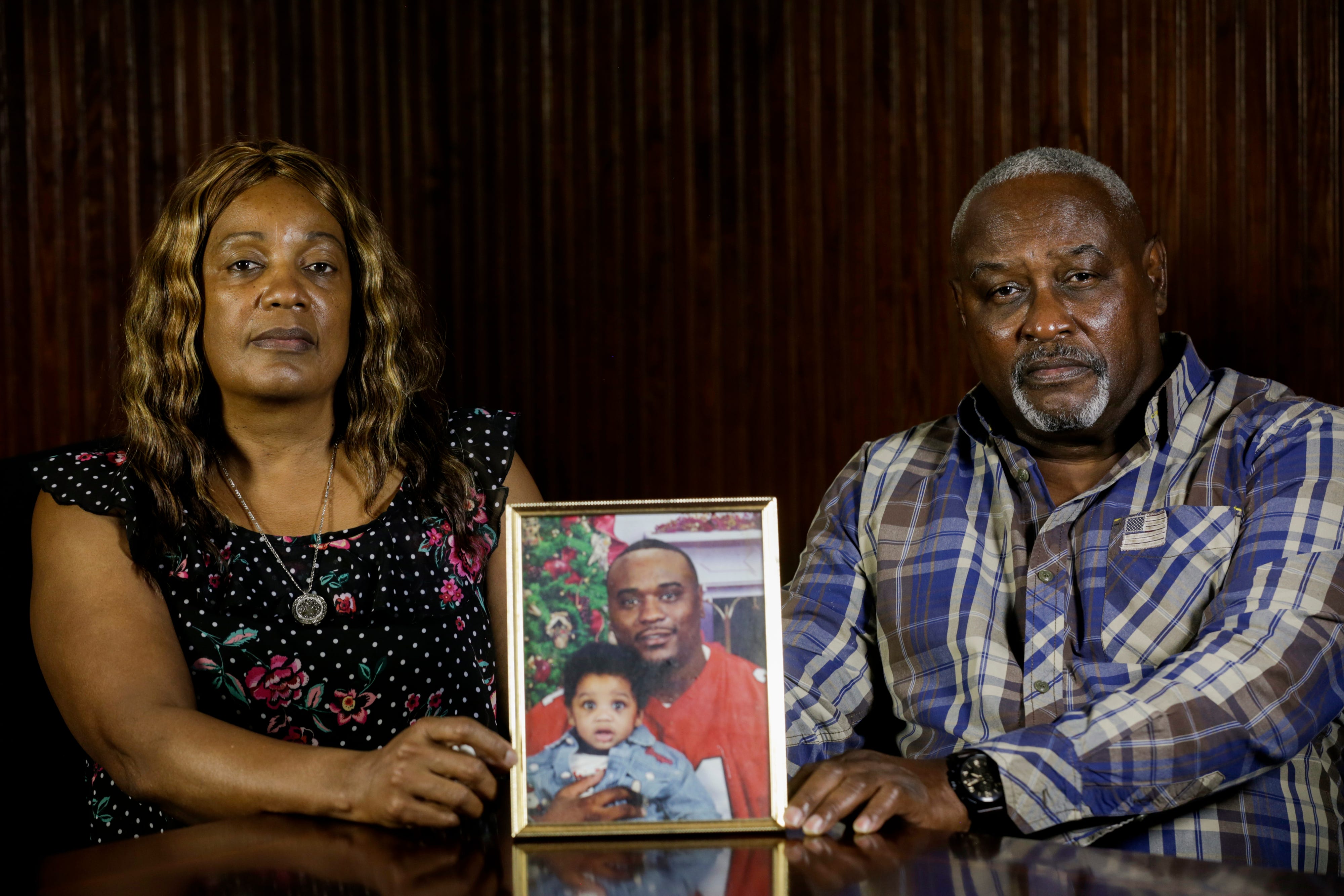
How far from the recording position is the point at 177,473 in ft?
5.38

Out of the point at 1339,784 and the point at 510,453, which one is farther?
the point at 510,453

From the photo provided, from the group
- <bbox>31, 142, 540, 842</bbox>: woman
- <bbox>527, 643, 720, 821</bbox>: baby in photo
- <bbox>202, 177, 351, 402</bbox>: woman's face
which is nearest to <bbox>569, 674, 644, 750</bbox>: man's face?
<bbox>527, 643, 720, 821</bbox>: baby in photo

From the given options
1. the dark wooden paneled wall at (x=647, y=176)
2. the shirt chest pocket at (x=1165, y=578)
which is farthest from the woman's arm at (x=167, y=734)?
the dark wooden paneled wall at (x=647, y=176)

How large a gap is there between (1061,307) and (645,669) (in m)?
1.06

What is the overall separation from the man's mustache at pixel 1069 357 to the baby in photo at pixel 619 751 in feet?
3.31

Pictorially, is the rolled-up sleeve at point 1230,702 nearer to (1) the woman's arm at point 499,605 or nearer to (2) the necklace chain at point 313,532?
(1) the woman's arm at point 499,605

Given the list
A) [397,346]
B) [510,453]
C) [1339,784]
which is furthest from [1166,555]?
[397,346]

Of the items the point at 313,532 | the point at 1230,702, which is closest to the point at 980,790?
the point at 1230,702

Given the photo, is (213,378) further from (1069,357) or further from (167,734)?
(1069,357)

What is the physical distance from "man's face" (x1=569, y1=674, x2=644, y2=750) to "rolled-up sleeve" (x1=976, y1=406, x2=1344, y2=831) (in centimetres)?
47

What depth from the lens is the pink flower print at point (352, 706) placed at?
1586mm

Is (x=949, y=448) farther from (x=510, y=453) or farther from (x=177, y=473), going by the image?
(x=177, y=473)

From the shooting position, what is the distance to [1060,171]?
180cm

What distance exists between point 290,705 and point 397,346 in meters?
0.56
